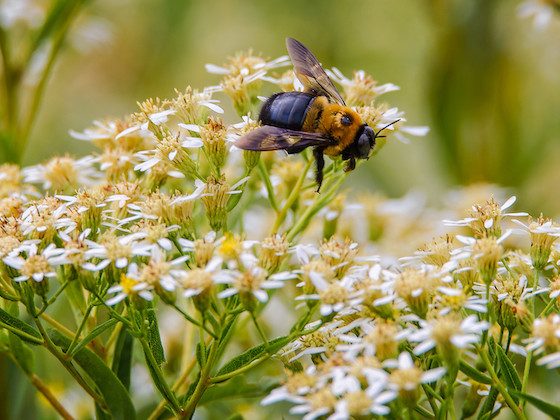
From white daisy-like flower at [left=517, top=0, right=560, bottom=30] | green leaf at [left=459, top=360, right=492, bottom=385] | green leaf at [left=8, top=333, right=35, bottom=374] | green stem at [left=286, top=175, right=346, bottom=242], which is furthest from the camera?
white daisy-like flower at [left=517, top=0, right=560, bottom=30]

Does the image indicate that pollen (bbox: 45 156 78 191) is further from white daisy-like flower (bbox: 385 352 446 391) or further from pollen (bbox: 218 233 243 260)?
white daisy-like flower (bbox: 385 352 446 391)

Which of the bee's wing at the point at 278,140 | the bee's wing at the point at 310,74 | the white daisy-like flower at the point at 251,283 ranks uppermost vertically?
the bee's wing at the point at 310,74

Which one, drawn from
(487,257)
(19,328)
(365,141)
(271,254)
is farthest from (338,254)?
(19,328)

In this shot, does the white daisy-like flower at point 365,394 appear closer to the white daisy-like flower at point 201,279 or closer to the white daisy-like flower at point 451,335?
the white daisy-like flower at point 451,335

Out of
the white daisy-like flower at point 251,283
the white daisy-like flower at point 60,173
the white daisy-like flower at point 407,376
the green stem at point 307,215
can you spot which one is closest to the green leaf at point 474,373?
the white daisy-like flower at point 407,376

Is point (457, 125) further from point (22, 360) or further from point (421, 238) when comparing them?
point (22, 360)

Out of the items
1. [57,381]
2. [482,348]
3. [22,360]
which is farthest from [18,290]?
[57,381]

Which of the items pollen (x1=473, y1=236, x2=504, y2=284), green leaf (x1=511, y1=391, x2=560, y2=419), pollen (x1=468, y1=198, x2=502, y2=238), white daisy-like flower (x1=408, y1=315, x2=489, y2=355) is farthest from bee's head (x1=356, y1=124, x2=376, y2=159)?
green leaf (x1=511, y1=391, x2=560, y2=419)
